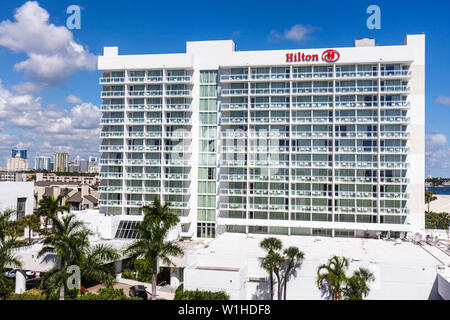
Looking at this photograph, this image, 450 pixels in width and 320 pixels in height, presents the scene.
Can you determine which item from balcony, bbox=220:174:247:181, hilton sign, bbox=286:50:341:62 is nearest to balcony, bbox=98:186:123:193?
balcony, bbox=220:174:247:181

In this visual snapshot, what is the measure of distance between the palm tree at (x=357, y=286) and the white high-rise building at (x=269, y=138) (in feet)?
62.4

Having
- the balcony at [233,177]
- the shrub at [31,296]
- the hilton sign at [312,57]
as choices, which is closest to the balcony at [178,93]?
the balcony at [233,177]

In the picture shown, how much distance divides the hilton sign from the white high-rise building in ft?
0.46

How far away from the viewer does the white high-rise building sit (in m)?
51.6

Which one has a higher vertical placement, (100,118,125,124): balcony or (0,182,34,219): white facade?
(100,118,125,124): balcony

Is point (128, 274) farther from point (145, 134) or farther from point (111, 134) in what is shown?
point (111, 134)

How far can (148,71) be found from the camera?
57250 mm

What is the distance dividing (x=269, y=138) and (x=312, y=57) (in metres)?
13.0

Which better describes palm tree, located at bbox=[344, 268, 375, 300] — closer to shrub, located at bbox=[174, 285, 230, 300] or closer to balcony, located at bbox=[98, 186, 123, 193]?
shrub, located at bbox=[174, 285, 230, 300]

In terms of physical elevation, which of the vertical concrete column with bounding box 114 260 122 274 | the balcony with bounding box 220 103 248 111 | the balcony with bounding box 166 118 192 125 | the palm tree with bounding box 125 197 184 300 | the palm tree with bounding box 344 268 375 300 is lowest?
the vertical concrete column with bounding box 114 260 122 274

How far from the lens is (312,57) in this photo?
173 ft

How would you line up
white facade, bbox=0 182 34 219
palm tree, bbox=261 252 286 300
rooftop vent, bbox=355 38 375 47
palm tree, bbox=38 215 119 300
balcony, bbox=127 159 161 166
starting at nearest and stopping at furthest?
palm tree, bbox=38 215 119 300, palm tree, bbox=261 252 286 300, rooftop vent, bbox=355 38 375 47, balcony, bbox=127 159 161 166, white facade, bbox=0 182 34 219

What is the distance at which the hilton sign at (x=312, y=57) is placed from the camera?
52156 mm

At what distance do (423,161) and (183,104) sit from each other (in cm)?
3543
